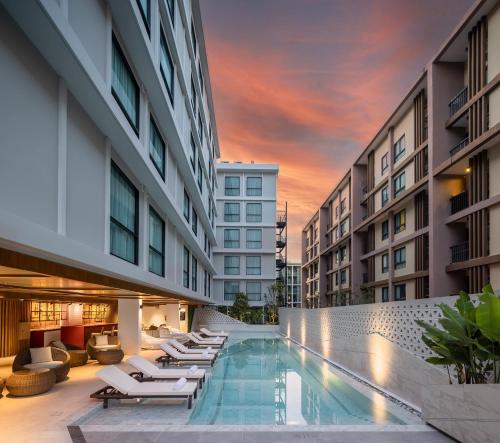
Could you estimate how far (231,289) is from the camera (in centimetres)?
5006

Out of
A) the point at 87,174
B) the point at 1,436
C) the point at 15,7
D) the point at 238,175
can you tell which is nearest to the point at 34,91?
the point at 15,7

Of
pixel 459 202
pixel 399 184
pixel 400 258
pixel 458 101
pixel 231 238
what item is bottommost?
pixel 400 258

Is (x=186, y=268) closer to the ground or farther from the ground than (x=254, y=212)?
closer to the ground

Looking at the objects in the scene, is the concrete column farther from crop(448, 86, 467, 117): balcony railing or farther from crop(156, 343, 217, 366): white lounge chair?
crop(448, 86, 467, 117): balcony railing

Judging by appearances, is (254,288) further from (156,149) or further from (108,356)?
(156,149)

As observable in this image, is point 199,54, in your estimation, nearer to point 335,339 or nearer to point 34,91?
point 335,339

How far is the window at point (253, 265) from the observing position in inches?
1973

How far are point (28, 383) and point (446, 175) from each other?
1808cm

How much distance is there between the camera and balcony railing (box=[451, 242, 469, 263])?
814 inches

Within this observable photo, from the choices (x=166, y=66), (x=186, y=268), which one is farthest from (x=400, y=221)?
(x=166, y=66)

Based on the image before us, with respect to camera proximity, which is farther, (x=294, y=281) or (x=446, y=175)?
(x=294, y=281)

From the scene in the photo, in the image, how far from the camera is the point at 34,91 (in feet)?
20.6

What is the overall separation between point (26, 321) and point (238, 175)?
110 feet

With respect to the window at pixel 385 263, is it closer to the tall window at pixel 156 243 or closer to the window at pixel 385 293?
the window at pixel 385 293
